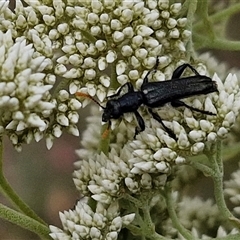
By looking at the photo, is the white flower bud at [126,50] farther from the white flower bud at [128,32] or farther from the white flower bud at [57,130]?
the white flower bud at [57,130]

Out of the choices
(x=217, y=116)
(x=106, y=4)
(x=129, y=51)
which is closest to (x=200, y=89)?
(x=217, y=116)

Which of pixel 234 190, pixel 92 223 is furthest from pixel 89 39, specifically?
pixel 234 190

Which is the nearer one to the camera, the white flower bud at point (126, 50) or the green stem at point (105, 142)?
the white flower bud at point (126, 50)

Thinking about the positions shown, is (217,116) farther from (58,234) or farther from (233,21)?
(233,21)

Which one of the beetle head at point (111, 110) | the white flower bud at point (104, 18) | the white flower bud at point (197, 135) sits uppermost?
the white flower bud at point (104, 18)

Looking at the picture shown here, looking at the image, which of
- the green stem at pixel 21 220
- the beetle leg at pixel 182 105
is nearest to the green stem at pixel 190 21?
the beetle leg at pixel 182 105

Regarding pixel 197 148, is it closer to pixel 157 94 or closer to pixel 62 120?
pixel 157 94
